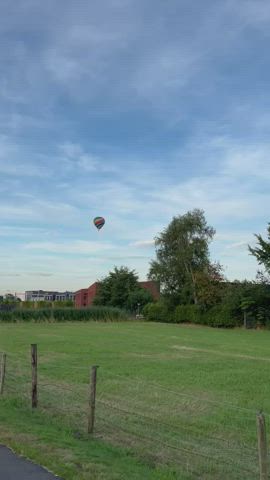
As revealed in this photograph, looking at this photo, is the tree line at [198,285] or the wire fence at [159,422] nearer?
the wire fence at [159,422]

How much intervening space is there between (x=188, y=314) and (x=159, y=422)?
48782mm

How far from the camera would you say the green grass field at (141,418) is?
7023 millimetres

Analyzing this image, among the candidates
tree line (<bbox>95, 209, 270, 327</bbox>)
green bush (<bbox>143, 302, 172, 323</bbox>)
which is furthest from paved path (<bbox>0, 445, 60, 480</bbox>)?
green bush (<bbox>143, 302, 172, 323</bbox>)

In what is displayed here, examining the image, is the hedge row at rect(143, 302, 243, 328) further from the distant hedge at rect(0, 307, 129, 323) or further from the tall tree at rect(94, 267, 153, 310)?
the tall tree at rect(94, 267, 153, 310)

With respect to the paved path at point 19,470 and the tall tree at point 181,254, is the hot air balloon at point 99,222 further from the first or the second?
the paved path at point 19,470

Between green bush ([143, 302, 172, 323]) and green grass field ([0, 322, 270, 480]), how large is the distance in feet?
137

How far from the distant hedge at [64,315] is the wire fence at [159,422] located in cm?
3804

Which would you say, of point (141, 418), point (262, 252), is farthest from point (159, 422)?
point (262, 252)

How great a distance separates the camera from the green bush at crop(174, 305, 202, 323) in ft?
187

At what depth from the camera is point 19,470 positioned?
235 inches

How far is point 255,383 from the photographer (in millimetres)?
15055

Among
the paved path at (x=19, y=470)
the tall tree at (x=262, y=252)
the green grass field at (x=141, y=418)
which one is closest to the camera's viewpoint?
the paved path at (x=19, y=470)

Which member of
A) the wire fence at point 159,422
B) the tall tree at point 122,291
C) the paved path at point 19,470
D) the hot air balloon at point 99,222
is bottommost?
the wire fence at point 159,422

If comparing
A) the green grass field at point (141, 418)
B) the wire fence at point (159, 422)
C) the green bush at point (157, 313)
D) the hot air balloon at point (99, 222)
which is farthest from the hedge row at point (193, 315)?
the wire fence at point (159, 422)
